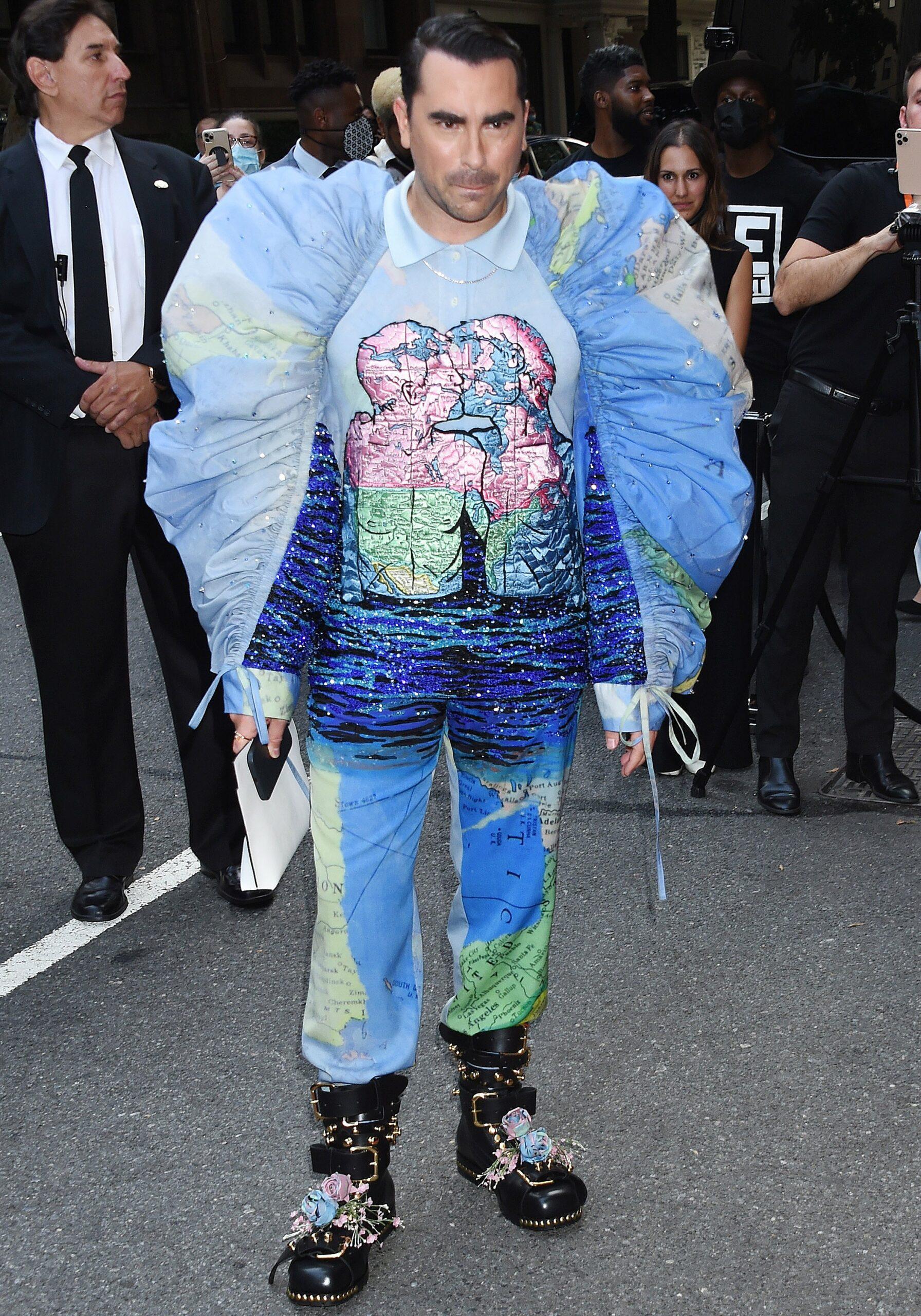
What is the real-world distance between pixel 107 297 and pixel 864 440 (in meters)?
2.31

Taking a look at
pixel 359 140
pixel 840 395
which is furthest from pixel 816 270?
pixel 359 140

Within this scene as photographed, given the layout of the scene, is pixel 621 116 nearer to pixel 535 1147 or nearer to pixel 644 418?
pixel 644 418

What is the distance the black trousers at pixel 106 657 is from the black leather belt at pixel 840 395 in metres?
2.03

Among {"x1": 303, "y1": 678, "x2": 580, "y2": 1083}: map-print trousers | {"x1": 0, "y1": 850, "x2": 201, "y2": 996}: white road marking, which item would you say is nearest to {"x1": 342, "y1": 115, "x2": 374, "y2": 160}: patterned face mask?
{"x1": 0, "y1": 850, "x2": 201, "y2": 996}: white road marking

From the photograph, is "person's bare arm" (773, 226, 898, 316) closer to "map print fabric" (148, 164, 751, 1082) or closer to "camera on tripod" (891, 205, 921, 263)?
"camera on tripod" (891, 205, 921, 263)

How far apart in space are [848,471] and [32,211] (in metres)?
2.52

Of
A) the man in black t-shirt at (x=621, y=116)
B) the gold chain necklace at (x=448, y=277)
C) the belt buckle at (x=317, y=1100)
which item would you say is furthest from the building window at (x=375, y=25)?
the belt buckle at (x=317, y=1100)

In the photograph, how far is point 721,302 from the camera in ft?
16.2

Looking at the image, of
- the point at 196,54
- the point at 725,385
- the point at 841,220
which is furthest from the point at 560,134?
the point at 725,385

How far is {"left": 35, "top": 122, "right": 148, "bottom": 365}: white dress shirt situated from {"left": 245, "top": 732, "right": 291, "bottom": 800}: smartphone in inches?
64.7

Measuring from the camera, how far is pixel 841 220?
4.60 meters

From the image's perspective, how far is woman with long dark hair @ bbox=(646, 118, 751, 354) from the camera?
495 cm

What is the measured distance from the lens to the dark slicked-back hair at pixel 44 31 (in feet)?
13.0

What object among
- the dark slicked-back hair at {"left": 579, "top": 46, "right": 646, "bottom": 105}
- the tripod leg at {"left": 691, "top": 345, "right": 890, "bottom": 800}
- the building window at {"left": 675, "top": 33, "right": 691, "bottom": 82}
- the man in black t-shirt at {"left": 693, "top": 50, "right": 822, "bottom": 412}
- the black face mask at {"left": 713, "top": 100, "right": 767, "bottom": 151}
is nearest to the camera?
the tripod leg at {"left": 691, "top": 345, "right": 890, "bottom": 800}
